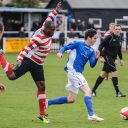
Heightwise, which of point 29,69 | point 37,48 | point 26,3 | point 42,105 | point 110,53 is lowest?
point 26,3

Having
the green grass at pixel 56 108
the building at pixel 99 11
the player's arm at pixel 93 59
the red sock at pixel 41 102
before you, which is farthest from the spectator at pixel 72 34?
the red sock at pixel 41 102

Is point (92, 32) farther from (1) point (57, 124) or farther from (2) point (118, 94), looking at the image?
(2) point (118, 94)

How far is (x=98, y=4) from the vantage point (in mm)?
55125

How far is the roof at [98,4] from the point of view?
5431 centimetres

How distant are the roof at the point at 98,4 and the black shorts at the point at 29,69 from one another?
4185 cm

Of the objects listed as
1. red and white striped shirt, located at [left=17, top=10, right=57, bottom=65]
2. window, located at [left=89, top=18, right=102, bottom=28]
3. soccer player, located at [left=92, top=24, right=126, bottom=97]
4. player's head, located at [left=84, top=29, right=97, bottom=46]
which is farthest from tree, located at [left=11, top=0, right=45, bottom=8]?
red and white striped shirt, located at [left=17, top=10, right=57, bottom=65]

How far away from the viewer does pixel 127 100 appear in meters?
16.4

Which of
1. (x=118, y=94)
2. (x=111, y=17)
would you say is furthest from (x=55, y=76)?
(x=111, y=17)

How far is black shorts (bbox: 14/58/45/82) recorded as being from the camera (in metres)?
12.2

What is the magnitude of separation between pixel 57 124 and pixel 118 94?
5703mm

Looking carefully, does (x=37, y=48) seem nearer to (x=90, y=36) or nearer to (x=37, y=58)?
(x=37, y=58)

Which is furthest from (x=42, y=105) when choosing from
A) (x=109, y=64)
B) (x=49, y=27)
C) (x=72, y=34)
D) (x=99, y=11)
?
(x=99, y=11)

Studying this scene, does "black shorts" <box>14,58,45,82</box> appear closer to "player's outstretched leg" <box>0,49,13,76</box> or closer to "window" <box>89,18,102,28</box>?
"player's outstretched leg" <box>0,49,13,76</box>

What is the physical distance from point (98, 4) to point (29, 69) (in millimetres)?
43364
